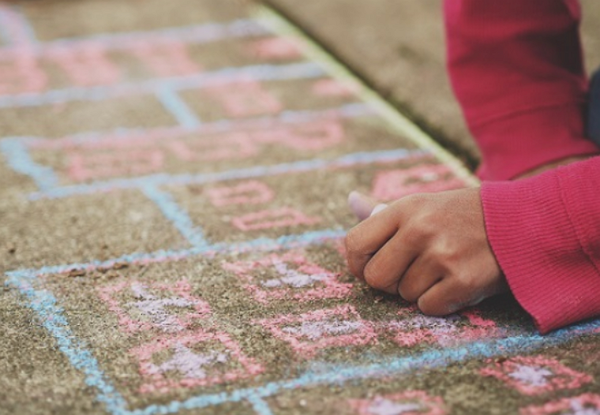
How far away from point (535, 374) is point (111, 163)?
3.47ft

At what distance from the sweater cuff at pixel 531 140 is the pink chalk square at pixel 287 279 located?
1.44 ft

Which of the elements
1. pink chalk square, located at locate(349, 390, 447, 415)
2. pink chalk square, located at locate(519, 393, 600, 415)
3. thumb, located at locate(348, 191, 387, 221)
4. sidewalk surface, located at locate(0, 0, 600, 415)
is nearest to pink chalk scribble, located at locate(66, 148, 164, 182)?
sidewalk surface, located at locate(0, 0, 600, 415)

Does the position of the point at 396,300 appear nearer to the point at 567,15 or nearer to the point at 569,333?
the point at 569,333

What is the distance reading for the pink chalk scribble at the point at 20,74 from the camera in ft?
7.89

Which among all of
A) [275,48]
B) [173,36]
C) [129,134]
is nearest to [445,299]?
[129,134]

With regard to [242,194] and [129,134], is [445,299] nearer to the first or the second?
[242,194]

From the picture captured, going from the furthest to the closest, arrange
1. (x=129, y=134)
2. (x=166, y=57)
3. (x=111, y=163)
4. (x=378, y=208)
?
(x=166, y=57) < (x=129, y=134) < (x=111, y=163) < (x=378, y=208)

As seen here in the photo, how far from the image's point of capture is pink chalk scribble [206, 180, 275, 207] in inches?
71.7

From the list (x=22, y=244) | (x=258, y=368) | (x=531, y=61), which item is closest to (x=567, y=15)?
(x=531, y=61)

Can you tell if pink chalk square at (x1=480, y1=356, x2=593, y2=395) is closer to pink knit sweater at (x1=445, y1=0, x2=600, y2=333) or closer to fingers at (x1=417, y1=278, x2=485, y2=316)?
fingers at (x1=417, y1=278, x2=485, y2=316)

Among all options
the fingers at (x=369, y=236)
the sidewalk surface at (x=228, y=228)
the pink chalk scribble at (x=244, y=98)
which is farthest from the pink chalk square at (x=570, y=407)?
the pink chalk scribble at (x=244, y=98)

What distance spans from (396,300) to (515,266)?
0.65ft

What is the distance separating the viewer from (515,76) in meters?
1.83

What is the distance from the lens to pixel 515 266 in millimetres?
1342
